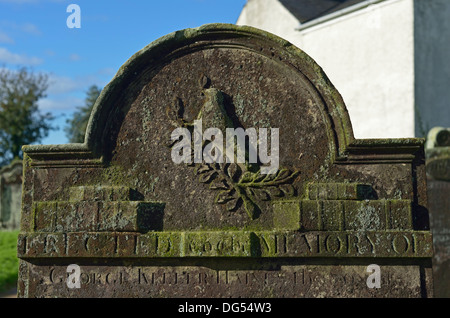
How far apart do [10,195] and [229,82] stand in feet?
41.9

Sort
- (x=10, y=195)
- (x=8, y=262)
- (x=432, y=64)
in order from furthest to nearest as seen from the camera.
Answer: (x=10, y=195) < (x=432, y=64) < (x=8, y=262)

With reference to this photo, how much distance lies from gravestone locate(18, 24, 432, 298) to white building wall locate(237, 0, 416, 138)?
11304 millimetres

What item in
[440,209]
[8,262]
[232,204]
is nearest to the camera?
[232,204]

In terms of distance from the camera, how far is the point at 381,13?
1488 centimetres

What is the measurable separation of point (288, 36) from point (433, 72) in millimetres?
5096

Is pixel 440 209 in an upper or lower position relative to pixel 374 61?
lower

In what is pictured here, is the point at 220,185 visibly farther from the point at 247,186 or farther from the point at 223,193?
the point at 247,186

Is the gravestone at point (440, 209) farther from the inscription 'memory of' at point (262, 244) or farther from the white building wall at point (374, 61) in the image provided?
the white building wall at point (374, 61)

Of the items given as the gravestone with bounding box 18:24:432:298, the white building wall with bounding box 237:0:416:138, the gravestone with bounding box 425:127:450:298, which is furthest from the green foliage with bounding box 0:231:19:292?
the white building wall with bounding box 237:0:416:138

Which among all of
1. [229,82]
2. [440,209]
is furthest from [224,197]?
[440,209]

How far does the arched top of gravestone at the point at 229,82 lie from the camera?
3650 millimetres

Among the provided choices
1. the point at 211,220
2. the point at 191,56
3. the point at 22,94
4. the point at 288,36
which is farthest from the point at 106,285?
the point at 22,94

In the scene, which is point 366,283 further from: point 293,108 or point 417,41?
point 417,41

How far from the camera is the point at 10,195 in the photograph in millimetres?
14766
